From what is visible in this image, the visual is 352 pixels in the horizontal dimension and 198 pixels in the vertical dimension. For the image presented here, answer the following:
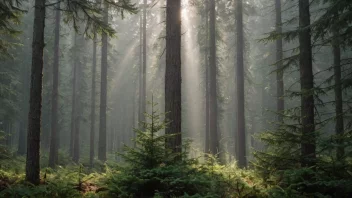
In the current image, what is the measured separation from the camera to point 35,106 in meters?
8.38

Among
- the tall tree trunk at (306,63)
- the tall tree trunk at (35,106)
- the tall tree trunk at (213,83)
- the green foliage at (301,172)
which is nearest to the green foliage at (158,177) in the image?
the green foliage at (301,172)

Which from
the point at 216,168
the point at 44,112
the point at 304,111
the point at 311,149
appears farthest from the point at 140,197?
the point at 44,112

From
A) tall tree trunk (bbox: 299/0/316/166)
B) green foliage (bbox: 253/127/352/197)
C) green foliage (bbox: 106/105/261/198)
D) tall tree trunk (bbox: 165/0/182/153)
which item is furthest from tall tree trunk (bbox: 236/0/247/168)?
green foliage (bbox: 106/105/261/198)

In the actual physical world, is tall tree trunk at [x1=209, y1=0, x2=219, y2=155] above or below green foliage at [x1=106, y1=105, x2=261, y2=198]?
above

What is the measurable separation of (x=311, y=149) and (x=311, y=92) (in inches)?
71.4

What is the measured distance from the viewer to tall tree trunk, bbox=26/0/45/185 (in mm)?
8180

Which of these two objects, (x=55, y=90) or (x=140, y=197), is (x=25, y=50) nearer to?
(x=55, y=90)

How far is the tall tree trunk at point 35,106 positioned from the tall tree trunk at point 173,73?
408cm

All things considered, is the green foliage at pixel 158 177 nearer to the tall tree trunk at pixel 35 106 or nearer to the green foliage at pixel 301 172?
the green foliage at pixel 301 172

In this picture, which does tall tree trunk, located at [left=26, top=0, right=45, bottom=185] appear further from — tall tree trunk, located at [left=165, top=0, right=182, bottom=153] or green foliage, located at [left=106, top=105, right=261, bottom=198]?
tall tree trunk, located at [left=165, top=0, right=182, bottom=153]

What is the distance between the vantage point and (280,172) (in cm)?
689

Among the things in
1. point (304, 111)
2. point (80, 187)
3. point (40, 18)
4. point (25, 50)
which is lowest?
point (80, 187)

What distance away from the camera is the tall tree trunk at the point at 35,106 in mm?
8180

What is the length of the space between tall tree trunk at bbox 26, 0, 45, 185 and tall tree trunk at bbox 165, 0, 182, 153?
13.4 ft
